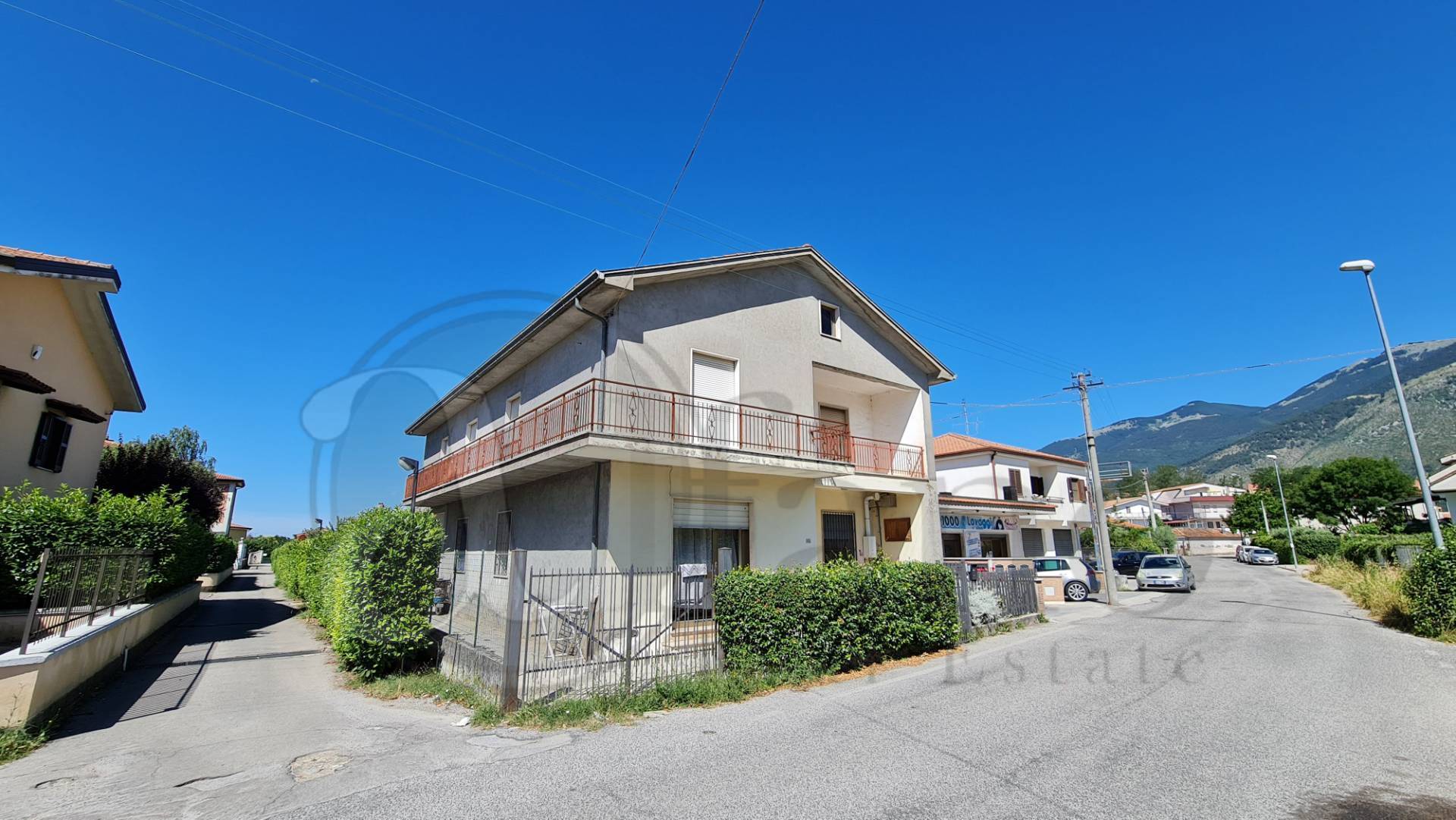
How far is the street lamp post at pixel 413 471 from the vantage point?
16.4m

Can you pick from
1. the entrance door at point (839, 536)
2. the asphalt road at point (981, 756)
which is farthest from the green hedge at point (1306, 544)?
the asphalt road at point (981, 756)

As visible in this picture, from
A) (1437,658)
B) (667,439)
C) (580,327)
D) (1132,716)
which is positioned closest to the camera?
(1132,716)

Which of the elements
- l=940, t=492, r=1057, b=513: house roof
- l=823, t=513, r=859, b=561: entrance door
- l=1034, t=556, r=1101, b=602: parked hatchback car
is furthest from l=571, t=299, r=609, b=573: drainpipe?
l=1034, t=556, r=1101, b=602: parked hatchback car

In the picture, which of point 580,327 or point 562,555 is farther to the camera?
point 580,327

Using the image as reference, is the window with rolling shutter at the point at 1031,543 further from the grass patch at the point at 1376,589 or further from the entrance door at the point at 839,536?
the entrance door at the point at 839,536

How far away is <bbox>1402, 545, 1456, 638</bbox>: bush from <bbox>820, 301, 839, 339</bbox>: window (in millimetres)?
12464

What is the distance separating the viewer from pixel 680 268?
12.2m

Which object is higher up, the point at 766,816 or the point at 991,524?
the point at 991,524

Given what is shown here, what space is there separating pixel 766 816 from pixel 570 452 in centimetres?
674

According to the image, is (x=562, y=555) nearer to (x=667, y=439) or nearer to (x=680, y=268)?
(x=667, y=439)

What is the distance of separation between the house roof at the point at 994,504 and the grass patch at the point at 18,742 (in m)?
21.6

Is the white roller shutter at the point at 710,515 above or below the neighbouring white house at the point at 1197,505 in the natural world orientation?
below

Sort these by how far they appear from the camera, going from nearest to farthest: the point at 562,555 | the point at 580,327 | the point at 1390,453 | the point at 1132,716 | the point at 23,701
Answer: the point at 23,701 → the point at 1132,716 → the point at 562,555 → the point at 580,327 → the point at 1390,453

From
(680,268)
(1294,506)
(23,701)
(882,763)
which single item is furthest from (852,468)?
(1294,506)
